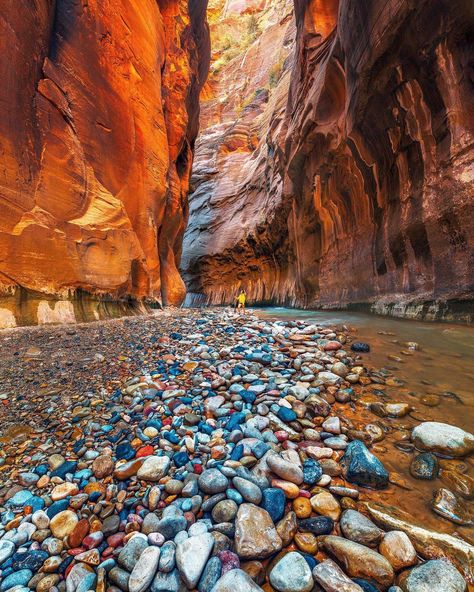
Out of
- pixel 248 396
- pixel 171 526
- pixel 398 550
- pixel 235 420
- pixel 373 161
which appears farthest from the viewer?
pixel 373 161

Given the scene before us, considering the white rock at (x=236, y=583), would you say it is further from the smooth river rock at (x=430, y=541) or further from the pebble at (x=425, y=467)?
the pebble at (x=425, y=467)

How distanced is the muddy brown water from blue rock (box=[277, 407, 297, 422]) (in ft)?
1.32

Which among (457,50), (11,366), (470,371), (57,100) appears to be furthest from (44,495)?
(457,50)

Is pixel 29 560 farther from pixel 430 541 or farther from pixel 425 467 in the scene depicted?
pixel 425 467

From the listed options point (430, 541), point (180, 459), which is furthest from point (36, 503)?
point (430, 541)

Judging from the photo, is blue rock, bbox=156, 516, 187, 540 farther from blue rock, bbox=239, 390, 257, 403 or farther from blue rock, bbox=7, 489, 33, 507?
blue rock, bbox=239, 390, 257, 403

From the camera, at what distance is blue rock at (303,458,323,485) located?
52.2 inches

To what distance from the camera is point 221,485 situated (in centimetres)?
128

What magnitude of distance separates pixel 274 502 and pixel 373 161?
7.48 metres

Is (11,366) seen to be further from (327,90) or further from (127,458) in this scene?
(327,90)

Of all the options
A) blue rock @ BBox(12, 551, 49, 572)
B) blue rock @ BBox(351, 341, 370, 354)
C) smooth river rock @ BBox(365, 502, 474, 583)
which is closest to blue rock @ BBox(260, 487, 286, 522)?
smooth river rock @ BBox(365, 502, 474, 583)

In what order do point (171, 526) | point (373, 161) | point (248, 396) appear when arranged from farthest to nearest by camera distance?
point (373, 161)
point (248, 396)
point (171, 526)

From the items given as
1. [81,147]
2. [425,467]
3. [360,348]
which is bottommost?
[425,467]

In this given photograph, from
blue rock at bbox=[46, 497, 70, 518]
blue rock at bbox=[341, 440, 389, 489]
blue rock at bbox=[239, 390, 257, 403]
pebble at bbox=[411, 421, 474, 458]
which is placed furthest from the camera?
blue rock at bbox=[239, 390, 257, 403]
